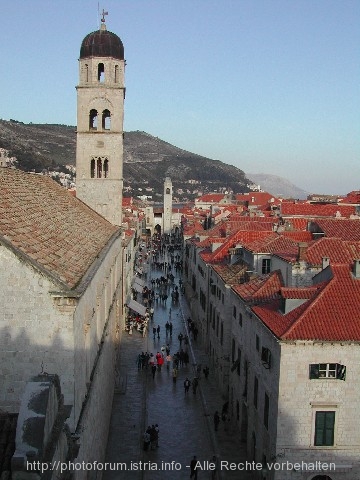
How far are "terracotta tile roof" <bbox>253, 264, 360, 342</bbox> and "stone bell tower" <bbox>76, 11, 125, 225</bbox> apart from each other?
17.4m

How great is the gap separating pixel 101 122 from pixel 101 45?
14.9ft

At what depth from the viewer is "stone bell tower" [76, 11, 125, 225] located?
3441 centimetres

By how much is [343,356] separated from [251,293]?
769 centimetres

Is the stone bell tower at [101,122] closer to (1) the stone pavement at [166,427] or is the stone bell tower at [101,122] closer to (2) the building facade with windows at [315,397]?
(1) the stone pavement at [166,427]

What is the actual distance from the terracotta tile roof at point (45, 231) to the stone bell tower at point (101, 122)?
10.4m

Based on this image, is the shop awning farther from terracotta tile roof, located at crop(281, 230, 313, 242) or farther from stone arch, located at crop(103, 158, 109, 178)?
terracotta tile roof, located at crop(281, 230, 313, 242)

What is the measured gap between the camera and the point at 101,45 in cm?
3428

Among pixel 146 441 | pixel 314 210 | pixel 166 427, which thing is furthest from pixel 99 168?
pixel 314 210

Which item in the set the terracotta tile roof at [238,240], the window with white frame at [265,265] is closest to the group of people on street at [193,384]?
the window with white frame at [265,265]

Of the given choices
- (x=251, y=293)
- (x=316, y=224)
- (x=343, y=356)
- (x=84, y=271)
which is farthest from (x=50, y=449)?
(x=316, y=224)

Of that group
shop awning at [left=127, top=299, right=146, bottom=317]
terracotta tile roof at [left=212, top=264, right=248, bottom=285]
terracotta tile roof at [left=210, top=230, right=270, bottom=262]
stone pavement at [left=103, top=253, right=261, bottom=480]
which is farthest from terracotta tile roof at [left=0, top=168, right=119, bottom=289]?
shop awning at [left=127, top=299, right=146, bottom=317]

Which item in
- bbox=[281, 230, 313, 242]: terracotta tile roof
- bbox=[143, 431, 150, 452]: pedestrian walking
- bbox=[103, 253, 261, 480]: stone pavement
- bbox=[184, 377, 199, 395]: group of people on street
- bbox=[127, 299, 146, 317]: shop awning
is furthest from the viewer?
bbox=[127, 299, 146, 317]: shop awning

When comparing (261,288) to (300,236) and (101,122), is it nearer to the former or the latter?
(300,236)

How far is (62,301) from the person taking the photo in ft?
39.8
